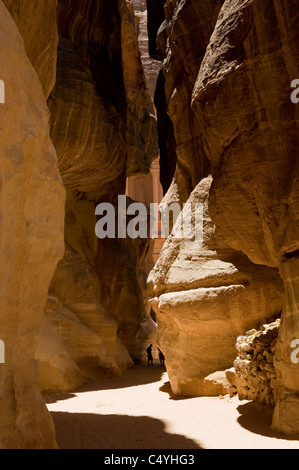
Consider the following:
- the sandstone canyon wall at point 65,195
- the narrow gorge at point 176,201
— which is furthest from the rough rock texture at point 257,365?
the sandstone canyon wall at point 65,195

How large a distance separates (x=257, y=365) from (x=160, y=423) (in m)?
1.98

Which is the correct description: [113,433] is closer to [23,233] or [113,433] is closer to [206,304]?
[206,304]

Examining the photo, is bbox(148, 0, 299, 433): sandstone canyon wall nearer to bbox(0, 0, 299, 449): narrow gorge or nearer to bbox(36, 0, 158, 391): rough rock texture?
bbox(0, 0, 299, 449): narrow gorge

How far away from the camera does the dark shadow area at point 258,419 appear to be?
677 centimetres

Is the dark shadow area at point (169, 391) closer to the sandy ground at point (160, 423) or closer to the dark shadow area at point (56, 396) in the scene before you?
the sandy ground at point (160, 423)

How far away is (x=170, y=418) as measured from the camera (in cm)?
862

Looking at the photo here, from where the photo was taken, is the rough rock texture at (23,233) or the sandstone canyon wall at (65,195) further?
the sandstone canyon wall at (65,195)

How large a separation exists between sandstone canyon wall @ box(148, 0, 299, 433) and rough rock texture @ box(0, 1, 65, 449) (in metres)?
3.77

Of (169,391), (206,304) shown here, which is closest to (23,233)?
(206,304)

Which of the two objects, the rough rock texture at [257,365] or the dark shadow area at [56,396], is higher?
the rough rock texture at [257,365]

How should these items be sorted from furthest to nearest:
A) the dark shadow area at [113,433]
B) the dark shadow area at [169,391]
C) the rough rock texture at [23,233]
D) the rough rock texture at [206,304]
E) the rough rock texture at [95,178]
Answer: the rough rock texture at [95,178], the dark shadow area at [169,391], the rough rock texture at [206,304], the dark shadow area at [113,433], the rough rock texture at [23,233]

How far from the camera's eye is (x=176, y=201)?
41.4ft

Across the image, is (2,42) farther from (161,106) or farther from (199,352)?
(161,106)

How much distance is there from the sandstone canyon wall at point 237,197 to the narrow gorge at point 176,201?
0.03m
